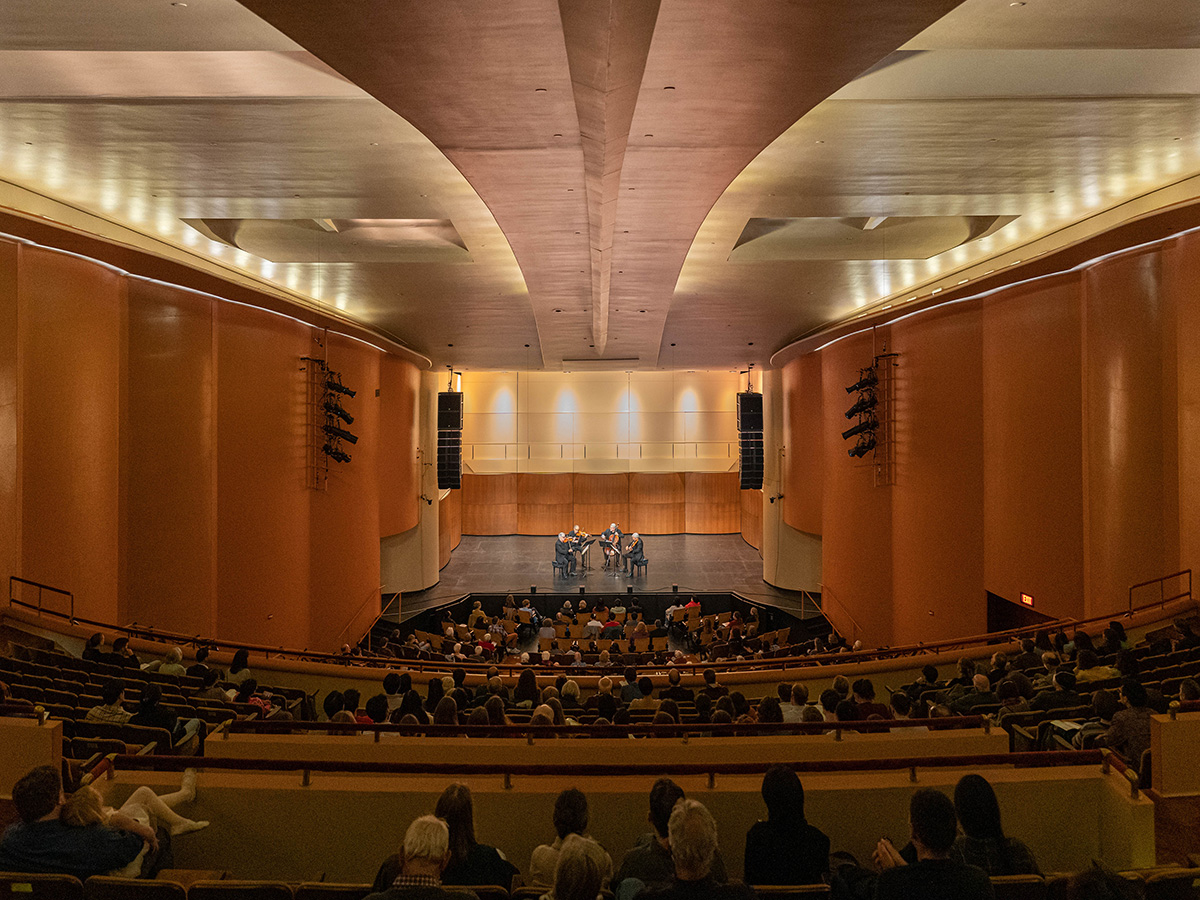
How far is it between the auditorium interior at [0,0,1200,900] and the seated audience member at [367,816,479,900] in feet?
1.31

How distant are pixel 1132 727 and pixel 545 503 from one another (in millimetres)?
25183

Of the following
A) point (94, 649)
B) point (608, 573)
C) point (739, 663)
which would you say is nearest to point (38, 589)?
point (94, 649)

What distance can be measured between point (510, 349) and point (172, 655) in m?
14.0

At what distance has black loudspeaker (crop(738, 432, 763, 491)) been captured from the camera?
65.4 feet

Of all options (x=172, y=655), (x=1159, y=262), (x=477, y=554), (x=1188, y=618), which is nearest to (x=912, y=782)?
(x=1188, y=618)

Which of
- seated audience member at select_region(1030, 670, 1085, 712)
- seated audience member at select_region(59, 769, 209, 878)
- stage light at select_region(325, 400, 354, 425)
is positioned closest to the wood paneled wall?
stage light at select_region(325, 400, 354, 425)

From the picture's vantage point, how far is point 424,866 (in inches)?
93.2

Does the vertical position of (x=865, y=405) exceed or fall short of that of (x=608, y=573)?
it exceeds it

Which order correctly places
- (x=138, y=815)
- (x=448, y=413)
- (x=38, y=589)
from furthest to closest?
(x=448, y=413) → (x=38, y=589) → (x=138, y=815)

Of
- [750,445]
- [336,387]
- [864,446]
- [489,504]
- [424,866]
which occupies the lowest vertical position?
[424,866]

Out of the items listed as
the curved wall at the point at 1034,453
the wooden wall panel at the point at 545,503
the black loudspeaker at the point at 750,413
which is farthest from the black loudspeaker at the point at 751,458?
the wooden wall panel at the point at 545,503

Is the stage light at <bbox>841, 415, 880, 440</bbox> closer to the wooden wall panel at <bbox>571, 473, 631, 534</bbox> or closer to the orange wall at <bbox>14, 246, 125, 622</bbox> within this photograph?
the orange wall at <bbox>14, 246, 125, 622</bbox>

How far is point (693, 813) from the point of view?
2246 mm

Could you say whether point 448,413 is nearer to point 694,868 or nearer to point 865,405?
A: point 865,405
